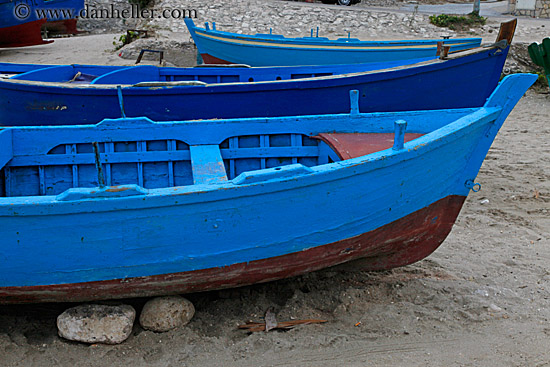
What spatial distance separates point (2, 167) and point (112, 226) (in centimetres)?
156

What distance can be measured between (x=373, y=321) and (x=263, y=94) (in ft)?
10.1

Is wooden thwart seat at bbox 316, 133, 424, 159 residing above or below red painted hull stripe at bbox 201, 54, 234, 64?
above

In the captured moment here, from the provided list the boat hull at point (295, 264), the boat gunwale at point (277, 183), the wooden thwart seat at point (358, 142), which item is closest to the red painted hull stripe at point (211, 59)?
the wooden thwart seat at point (358, 142)

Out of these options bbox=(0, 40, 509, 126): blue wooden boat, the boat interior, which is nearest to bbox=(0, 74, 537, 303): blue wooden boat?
bbox=(0, 40, 509, 126): blue wooden boat

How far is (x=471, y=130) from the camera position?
335 cm

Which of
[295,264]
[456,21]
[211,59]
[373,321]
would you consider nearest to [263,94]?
[295,264]

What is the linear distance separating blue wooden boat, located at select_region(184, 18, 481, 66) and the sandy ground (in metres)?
4.31

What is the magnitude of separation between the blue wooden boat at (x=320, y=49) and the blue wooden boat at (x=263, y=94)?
2.09 m

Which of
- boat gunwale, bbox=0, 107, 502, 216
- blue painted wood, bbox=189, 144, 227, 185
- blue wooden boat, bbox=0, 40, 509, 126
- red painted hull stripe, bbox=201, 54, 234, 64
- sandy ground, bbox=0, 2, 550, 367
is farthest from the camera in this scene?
red painted hull stripe, bbox=201, 54, 234, 64

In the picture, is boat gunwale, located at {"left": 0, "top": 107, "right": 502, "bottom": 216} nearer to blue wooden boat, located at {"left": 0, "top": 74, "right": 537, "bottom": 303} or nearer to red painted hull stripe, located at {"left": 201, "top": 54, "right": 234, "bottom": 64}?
blue wooden boat, located at {"left": 0, "top": 74, "right": 537, "bottom": 303}

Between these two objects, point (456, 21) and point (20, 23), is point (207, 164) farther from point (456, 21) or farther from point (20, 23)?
point (20, 23)

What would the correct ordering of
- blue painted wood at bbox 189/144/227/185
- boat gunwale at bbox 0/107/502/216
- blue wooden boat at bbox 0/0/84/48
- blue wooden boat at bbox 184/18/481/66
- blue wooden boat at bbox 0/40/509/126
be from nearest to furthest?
boat gunwale at bbox 0/107/502/216 → blue painted wood at bbox 189/144/227/185 → blue wooden boat at bbox 0/40/509/126 → blue wooden boat at bbox 184/18/481/66 → blue wooden boat at bbox 0/0/84/48

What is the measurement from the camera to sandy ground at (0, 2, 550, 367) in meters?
3.09

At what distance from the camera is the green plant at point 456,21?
1576cm
